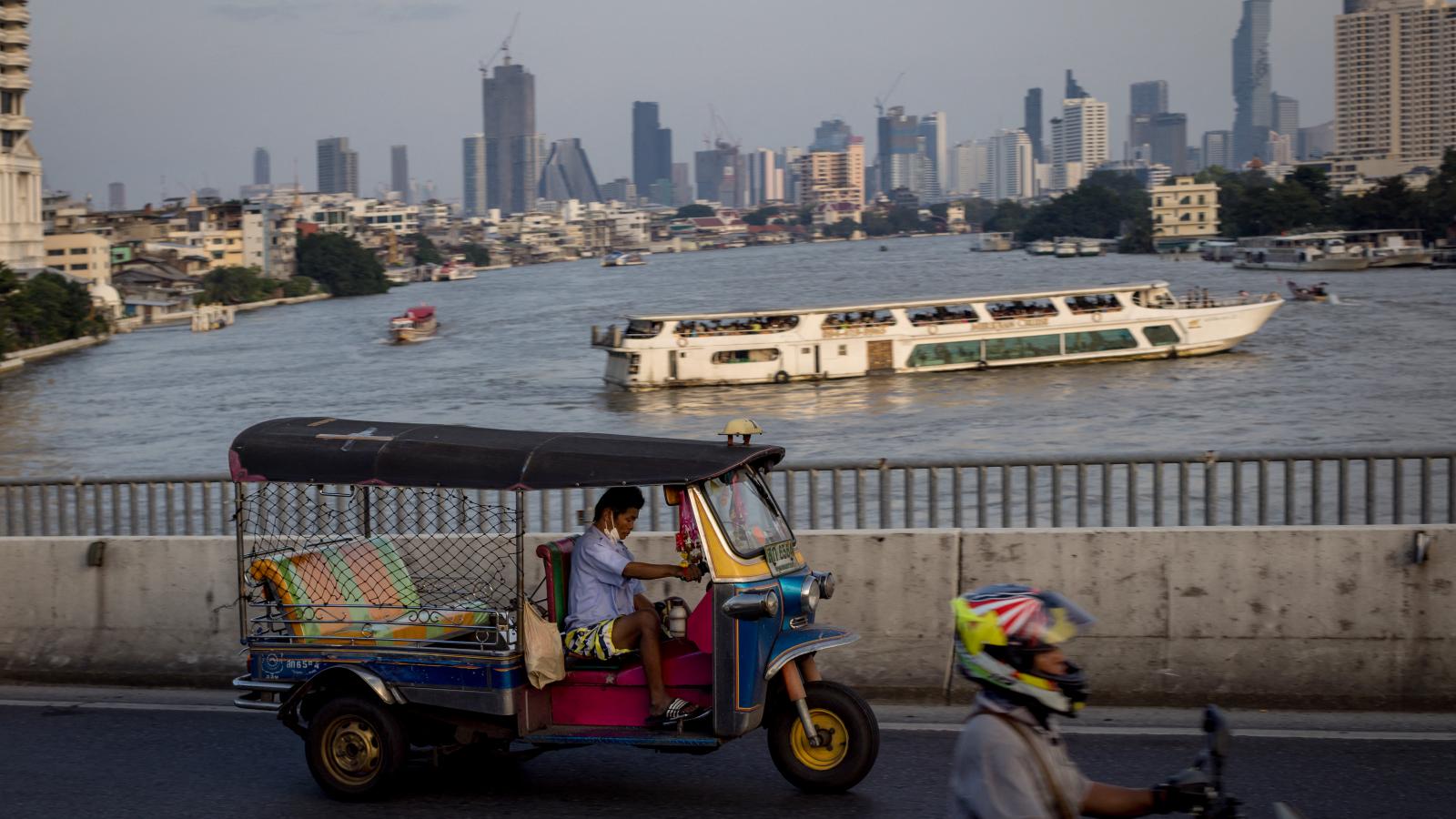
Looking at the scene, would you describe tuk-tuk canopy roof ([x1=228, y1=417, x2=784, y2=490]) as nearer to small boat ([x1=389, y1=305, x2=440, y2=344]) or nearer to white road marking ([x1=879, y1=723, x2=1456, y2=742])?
white road marking ([x1=879, y1=723, x2=1456, y2=742])

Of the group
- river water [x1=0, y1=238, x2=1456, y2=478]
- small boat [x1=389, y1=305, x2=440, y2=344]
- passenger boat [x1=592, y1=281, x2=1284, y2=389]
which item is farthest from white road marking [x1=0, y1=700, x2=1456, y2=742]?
small boat [x1=389, y1=305, x2=440, y2=344]

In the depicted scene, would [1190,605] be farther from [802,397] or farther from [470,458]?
[802,397]

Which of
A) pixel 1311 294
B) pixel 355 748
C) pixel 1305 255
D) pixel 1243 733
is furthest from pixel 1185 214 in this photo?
pixel 355 748

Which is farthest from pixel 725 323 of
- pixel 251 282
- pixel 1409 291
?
pixel 251 282

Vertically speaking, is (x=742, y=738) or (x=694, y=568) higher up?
(x=694, y=568)

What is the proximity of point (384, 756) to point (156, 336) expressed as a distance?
115595 mm

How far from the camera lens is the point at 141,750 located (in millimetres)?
8508

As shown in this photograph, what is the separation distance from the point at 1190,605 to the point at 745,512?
295cm

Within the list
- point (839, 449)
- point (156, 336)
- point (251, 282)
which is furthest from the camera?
point (251, 282)

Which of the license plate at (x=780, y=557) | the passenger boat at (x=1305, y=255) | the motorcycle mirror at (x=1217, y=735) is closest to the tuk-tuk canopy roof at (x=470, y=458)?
the license plate at (x=780, y=557)

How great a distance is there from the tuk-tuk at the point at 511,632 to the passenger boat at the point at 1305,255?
11564cm

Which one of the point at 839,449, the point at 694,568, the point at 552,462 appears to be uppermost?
the point at 552,462

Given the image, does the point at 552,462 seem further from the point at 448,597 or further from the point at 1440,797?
the point at 1440,797

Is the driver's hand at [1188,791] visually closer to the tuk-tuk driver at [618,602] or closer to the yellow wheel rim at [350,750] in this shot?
the tuk-tuk driver at [618,602]
